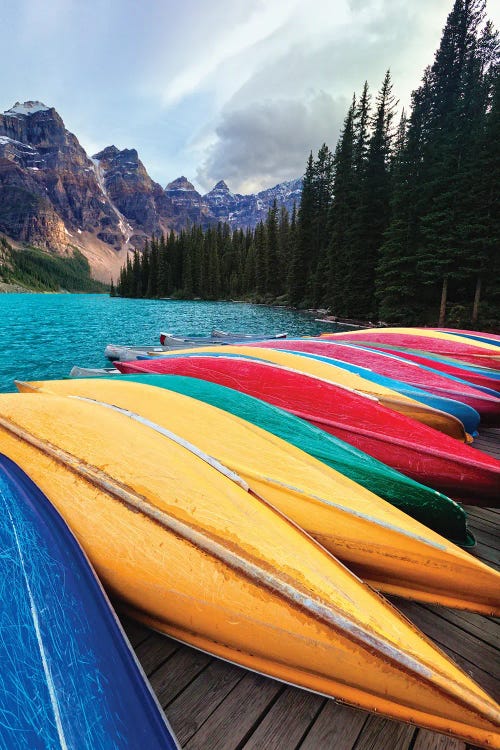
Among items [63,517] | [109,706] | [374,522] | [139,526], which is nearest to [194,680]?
[109,706]

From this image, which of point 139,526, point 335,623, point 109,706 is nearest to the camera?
point 109,706

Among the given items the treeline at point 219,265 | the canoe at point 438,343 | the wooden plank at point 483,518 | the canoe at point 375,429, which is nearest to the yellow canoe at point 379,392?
the canoe at point 375,429

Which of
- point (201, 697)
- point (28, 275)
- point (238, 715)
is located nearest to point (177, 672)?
point (201, 697)

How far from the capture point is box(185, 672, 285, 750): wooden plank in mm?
1631

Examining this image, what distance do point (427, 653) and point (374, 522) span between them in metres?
0.85

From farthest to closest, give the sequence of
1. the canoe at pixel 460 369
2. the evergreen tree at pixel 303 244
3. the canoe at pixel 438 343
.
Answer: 1. the evergreen tree at pixel 303 244
2. the canoe at pixel 438 343
3. the canoe at pixel 460 369

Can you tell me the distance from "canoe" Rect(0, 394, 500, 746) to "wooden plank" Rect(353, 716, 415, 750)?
0.18m

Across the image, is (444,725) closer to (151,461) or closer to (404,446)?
(151,461)

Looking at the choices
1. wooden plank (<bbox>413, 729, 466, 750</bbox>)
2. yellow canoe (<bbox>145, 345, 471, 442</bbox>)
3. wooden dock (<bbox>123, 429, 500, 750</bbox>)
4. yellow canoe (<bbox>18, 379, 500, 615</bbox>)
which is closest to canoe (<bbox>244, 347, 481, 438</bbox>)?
yellow canoe (<bbox>145, 345, 471, 442</bbox>)

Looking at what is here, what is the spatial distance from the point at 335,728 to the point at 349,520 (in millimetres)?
1041

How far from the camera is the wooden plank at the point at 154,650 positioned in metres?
1.97

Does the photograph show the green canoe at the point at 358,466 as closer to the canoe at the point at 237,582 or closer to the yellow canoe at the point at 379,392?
the canoe at the point at 237,582

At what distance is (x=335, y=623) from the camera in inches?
62.9

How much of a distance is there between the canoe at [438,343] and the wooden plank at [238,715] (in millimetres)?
7825
